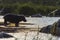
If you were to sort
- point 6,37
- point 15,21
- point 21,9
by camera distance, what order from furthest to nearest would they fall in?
point 21,9 → point 15,21 → point 6,37

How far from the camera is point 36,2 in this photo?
50.2 metres

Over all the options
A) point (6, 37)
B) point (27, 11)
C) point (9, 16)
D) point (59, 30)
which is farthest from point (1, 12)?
point (59, 30)

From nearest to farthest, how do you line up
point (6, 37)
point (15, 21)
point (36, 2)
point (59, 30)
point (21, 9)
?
1. point (59, 30)
2. point (6, 37)
3. point (15, 21)
4. point (21, 9)
5. point (36, 2)

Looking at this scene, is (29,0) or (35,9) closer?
(35,9)

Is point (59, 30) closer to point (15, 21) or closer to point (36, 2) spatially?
point (15, 21)

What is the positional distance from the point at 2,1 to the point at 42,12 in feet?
41.3

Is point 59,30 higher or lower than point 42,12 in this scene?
higher

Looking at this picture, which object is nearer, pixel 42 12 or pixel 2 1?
pixel 42 12

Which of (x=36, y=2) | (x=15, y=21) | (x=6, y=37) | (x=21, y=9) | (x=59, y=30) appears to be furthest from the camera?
(x=36, y=2)

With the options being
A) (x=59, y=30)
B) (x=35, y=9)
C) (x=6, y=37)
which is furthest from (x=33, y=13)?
(x=59, y=30)

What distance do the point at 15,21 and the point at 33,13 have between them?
21310mm

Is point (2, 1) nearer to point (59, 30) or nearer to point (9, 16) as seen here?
point (9, 16)

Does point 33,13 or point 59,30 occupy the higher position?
point 59,30

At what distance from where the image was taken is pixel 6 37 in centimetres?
1152
